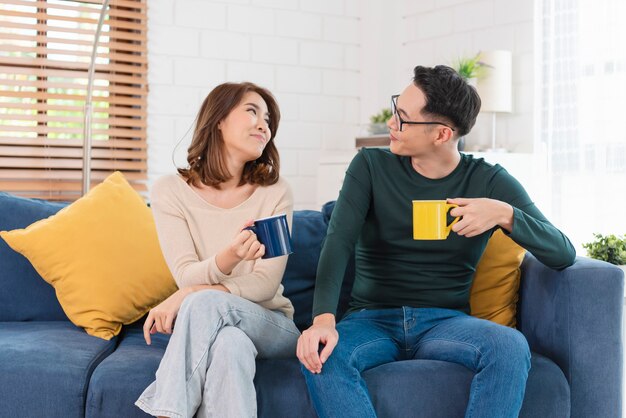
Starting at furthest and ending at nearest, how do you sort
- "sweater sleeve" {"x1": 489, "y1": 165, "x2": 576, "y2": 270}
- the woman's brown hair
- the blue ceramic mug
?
1. the woman's brown hair
2. "sweater sleeve" {"x1": 489, "y1": 165, "x2": 576, "y2": 270}
3. the blue ceramic mug

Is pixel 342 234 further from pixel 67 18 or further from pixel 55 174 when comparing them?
pixel 67 18

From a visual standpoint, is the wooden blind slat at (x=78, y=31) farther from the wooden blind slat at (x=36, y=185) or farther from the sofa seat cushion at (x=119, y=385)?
the sofa seat cushion at (x=119, y=385)

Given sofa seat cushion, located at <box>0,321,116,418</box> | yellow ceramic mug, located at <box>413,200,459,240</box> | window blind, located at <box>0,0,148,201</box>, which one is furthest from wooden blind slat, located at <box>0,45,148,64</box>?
yellow ceramic mug, located at <box>413,200,459,240</box>

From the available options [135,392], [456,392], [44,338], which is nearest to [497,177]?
[456,392]

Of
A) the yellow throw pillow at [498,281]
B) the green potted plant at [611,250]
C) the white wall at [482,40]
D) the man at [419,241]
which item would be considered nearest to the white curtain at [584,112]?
the white wall at [482,40]

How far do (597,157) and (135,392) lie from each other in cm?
252

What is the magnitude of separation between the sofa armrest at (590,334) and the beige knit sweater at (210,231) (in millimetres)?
755

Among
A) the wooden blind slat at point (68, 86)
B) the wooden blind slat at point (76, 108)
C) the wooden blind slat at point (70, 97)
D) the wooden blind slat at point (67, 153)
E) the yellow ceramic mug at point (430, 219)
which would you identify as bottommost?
the yellow ceramic mug at point (430, 219)

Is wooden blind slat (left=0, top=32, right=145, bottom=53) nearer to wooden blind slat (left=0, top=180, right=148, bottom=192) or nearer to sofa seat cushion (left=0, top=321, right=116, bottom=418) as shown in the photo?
wooden blind slat (left=0, top=180, right=148, bottom=192)

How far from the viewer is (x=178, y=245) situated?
87.3 inches

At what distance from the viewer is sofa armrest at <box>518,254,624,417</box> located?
6.97ft

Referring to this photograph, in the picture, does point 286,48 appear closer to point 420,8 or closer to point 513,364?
point 420,8

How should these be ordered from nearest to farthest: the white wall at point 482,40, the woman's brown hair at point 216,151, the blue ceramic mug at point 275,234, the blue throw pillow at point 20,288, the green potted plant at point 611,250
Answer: the blue ceramic mug at point 275,234, the woman's brown hair at point 216,151, the blue throw pillow at point 20,288, the green potted plant at point 611,250, the white wall at point 482,40

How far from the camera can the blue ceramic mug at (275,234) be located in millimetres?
1813
